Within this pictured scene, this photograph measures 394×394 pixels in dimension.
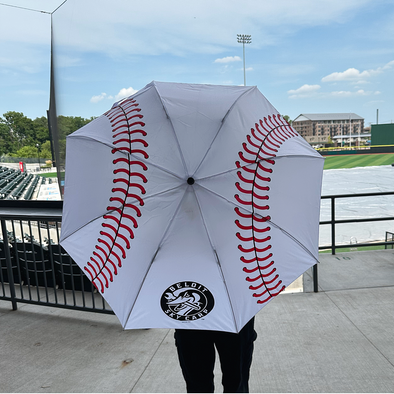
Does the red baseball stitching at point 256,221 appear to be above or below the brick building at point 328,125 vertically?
below

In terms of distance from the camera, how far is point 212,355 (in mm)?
1410

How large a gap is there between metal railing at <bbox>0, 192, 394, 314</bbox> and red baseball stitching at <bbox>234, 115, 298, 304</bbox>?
2164 mm

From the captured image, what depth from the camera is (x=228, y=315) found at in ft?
3.59

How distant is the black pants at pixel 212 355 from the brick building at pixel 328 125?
69.2 m

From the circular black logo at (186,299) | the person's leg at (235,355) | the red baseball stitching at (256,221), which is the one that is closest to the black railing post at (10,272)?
the person's leg at (235,355)

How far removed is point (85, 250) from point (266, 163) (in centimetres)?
74

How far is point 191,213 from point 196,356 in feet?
2.14

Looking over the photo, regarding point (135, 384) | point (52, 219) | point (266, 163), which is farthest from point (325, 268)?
point (266, 163)

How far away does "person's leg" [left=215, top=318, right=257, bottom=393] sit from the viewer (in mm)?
1332

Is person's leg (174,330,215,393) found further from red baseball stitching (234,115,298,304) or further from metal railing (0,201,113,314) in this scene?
metal railing (0,201,113,314)

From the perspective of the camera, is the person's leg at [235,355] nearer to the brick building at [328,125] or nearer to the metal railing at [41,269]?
the metal railing at [41,269]

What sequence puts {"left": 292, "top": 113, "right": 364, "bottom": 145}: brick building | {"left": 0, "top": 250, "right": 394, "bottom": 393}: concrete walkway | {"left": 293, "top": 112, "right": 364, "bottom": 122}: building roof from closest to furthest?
{"left": 0, "top": 250, "right": 394, "bottom": 393}: concrete walkway → {"left": 292, "top": 113, "right": 364, "bottom": 145}: brick building → {"left": 293, "top": 112, "right": 364, "bottom": 122}: building roof

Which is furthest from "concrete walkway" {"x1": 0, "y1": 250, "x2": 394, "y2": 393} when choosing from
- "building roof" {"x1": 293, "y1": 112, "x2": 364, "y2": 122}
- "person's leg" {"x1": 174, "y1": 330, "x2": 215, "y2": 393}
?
"building roof" {"x1": 293, "y1": 112, "x2": 364, "y2": 122}

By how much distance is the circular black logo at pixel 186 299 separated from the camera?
111 centimetres
